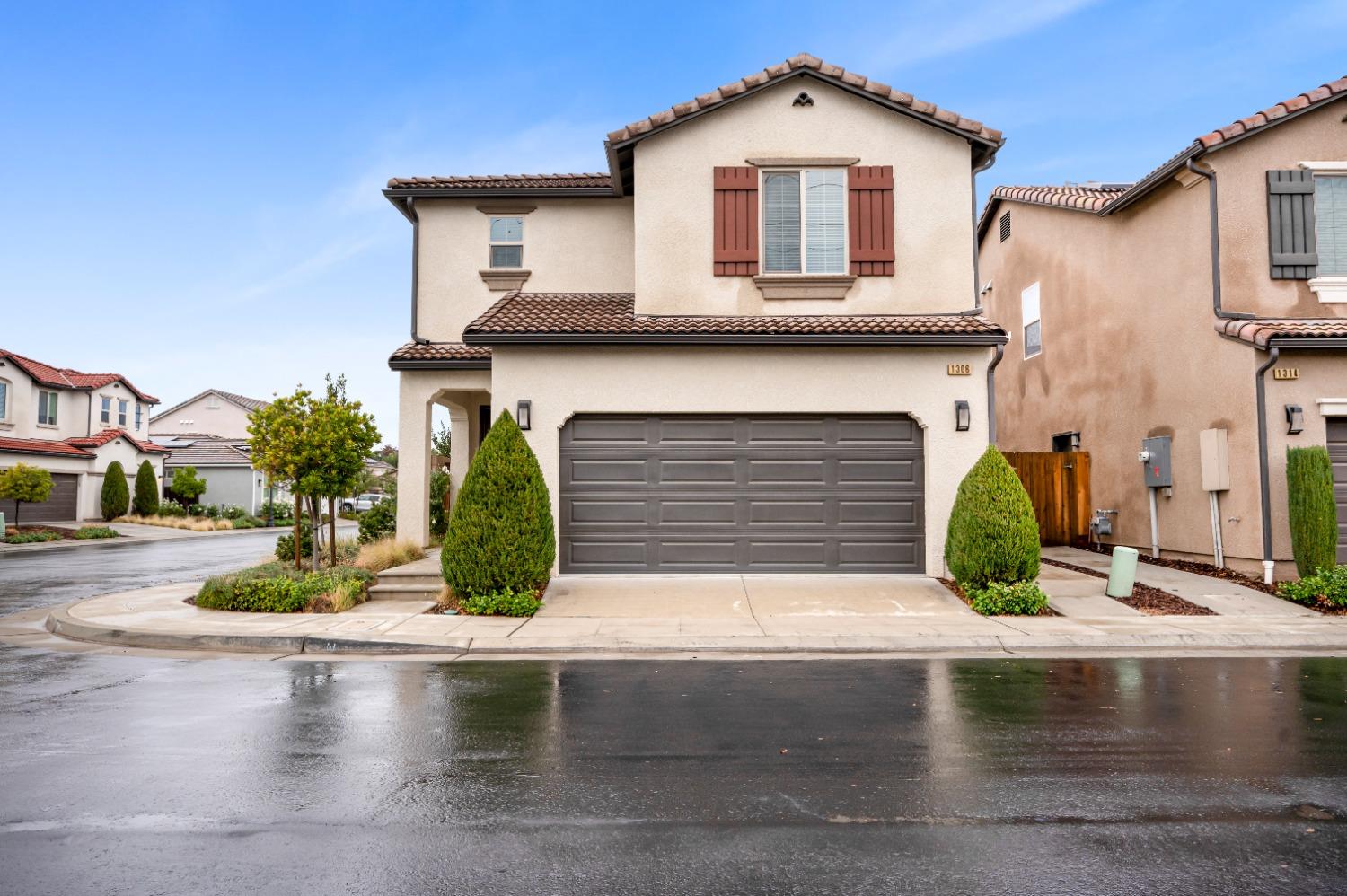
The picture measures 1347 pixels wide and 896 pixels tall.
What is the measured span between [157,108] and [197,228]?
6.10 meters

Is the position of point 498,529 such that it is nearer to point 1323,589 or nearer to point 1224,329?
point 1323,589

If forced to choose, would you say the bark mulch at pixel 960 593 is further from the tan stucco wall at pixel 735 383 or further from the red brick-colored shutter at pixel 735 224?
the red brick-colored shutter at pixel 735 224

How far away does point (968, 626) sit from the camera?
9.41 metres

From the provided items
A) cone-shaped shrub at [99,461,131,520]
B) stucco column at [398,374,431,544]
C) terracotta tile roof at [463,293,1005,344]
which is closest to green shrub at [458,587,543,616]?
terracotta tile roof at [463,293,1005,344]

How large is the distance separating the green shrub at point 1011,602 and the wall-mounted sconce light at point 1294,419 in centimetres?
503

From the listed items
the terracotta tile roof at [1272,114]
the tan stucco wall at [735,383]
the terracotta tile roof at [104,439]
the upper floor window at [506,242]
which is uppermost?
the terracotta tile roof at [1272,114]

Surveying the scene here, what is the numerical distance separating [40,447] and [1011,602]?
1477 inches

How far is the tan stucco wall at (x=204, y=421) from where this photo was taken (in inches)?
2103

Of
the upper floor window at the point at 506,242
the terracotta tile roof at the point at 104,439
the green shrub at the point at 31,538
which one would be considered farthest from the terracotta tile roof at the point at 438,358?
the terracotta tile roof at the point at 104,439

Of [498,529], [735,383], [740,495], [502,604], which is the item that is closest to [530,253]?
[735,383]

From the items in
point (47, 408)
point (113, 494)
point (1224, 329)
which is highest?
point (47, 408)

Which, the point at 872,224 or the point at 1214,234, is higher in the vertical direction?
the point at 872,224

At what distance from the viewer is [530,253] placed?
15.7m

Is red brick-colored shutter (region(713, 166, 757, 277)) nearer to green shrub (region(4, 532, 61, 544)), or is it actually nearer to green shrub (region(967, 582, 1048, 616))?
green shrub (region(967, 582, 1048, 616))
